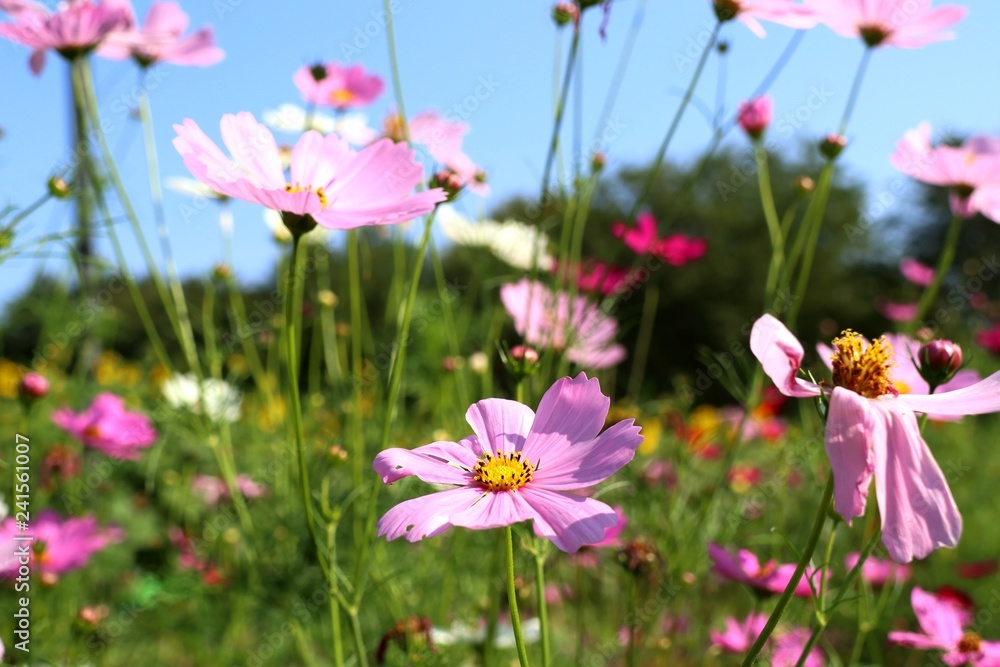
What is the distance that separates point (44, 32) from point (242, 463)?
60.5 inches

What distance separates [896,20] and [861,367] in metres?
0.74

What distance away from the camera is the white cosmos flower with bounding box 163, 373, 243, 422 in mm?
1129

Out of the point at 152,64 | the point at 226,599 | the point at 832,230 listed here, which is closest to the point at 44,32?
the point at 152,64

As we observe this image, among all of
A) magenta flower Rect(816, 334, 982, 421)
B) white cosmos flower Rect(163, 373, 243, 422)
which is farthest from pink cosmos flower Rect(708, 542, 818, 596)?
white cosmos flower Rect(163, 373, 243, 422)

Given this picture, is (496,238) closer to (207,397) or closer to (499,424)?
(207,397)

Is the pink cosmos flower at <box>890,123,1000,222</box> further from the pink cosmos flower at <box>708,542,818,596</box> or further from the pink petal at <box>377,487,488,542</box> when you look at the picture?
the pink petal at <box>377,487,488,542</box>

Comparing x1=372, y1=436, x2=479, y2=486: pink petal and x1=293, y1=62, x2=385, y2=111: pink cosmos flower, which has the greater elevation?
x1=293, y1=62, x2=385, y2=111: pink cosmos flower

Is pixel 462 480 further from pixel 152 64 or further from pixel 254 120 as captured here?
pixel 152 64

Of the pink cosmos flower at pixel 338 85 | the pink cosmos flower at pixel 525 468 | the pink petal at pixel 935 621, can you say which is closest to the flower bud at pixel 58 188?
the pink cosmos flower at pixel 338 85

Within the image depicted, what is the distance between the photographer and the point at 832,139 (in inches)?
43.0

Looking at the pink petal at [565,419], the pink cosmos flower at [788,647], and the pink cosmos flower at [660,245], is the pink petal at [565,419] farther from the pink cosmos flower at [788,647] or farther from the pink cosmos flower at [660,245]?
the pink cosmos flower at [660,245]

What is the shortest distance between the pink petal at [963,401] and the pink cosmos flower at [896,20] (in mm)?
654

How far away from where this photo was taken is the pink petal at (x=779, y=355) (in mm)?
470

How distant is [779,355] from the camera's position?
0.48 m
